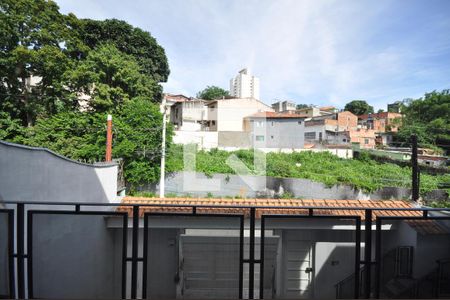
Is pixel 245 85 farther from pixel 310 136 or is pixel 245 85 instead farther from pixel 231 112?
pixel 231 112

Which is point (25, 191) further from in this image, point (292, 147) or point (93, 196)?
point (292, 147)

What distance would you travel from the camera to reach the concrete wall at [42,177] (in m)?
2.06

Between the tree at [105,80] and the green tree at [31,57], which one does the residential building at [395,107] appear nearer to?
the tree at [105,80]

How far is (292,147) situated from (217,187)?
7.33 meters

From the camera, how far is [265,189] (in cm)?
1102

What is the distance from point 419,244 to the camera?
168cm

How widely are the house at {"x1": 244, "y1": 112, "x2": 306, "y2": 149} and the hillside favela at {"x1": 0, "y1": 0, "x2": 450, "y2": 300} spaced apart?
9 cm

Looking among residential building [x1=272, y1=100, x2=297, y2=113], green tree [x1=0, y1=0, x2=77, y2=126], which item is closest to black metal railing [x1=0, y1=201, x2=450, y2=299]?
green tree [x1=0, y1=0, x2=77, y2=126]

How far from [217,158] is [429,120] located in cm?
1987

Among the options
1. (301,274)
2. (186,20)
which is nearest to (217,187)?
(186,20)

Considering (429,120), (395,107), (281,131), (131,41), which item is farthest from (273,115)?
(395,107)

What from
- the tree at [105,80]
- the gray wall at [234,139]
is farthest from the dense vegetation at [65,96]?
the gray wall at [234,139]

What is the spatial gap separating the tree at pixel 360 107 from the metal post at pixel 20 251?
33.5m

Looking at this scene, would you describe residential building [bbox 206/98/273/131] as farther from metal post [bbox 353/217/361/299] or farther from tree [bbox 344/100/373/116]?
tree [bbox 344/100/373/116]
